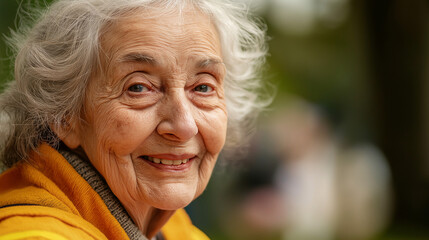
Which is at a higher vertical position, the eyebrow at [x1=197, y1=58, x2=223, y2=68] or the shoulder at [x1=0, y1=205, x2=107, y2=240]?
the eyebrow at [x1=197, y1=58, x2=223, y2=68]

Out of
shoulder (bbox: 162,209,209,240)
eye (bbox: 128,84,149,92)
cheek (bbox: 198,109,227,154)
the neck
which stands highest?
eye (bbox: 128,84,149,92)

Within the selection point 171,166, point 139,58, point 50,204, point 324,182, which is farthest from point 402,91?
point 50,204

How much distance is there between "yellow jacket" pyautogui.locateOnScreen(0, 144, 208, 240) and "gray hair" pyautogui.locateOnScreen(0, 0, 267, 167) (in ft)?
0.34

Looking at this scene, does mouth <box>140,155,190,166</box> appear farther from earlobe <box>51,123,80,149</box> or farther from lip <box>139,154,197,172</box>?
earlobe <box>51,123,80,149</box>

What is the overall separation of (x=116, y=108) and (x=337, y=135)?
28.5 ft

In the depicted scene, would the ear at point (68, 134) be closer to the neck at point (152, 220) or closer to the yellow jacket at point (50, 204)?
the yellow jacket at point (50, 204)

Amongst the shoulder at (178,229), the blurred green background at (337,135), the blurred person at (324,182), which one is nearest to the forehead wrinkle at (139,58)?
the shoulder at (178,229)

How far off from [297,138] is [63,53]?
7.37m

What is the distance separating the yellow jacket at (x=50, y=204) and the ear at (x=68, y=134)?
0.07 metres

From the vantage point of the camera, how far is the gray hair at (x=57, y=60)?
7.19ft

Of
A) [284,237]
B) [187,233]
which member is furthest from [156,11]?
[284,237]

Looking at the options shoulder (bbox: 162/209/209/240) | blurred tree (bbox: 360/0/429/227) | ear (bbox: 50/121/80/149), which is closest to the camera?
ear (bbox: 50/121/80/149)

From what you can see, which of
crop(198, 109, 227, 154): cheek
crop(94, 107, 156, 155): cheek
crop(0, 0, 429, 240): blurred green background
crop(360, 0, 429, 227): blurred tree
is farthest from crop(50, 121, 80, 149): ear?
crop(360, 0, 429, 227): blurred tree

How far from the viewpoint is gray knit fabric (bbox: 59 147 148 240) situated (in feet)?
7.22
